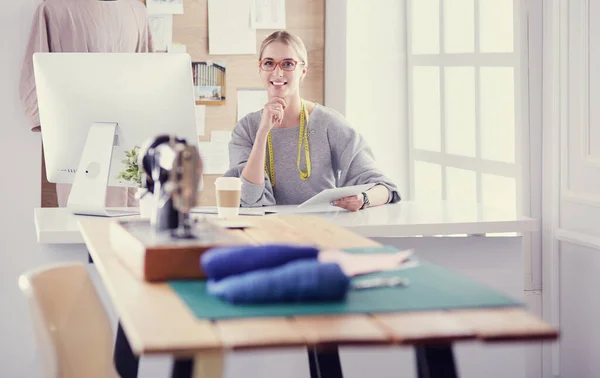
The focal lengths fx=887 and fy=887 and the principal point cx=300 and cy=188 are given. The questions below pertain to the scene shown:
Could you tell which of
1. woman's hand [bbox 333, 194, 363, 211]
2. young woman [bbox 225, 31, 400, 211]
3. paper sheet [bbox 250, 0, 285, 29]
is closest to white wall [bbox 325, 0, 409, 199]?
paper sheet [bbox 250, 0, 285, 29]

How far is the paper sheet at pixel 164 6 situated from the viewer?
13.3 ft

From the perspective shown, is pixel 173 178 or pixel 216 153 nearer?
pixel 173 178

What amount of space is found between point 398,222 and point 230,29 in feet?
6.63

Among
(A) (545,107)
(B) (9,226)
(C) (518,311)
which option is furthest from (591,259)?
(B) (9,226)

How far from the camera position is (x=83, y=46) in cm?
354

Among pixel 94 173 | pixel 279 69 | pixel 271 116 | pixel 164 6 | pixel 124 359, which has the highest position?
pixel 164 6

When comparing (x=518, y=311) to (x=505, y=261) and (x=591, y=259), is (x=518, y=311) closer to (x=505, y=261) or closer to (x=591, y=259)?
(x=505, y=261)

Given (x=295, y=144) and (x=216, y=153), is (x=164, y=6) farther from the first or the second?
(x=295, y=144)

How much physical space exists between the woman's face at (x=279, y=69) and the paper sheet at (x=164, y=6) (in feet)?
4.29

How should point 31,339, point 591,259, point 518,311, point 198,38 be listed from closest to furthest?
point 518,311 < point 31,339 < point 591,259 < point 198,38

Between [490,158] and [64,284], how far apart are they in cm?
221

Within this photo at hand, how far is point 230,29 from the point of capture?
415 cm

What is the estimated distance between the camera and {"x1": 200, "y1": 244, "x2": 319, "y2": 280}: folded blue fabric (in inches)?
47.5

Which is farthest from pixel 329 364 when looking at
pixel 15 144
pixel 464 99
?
pixel 15 144
